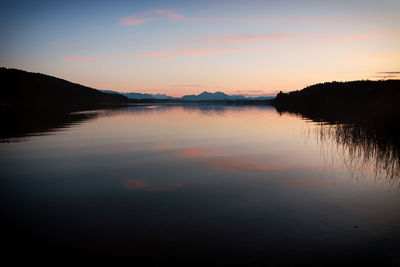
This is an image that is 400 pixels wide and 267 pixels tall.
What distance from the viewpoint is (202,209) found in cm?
1000

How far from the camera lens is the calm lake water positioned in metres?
7.12

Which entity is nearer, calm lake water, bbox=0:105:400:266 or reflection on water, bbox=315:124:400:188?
calm lake water, bbox=0:105:400:266

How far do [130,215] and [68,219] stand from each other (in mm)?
2084

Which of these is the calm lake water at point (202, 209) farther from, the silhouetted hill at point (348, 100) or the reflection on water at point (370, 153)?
the silhouetted hill at point (348, 100)

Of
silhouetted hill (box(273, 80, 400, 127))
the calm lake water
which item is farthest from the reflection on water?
silhouetted hill (box(273, 80, 400, 127))

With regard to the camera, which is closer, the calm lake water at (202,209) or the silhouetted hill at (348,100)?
the calm lake water at (202,209)

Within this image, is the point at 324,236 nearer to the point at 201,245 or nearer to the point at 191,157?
the point at 201,245

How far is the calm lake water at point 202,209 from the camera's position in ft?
23.4

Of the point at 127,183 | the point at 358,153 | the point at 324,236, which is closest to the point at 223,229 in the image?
the point at 324,236

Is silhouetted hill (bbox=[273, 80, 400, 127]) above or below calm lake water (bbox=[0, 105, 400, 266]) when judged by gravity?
above

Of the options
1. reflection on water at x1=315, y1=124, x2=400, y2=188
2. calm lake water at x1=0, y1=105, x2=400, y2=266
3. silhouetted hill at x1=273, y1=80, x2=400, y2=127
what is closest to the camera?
calm lake water at x1=0, y1=105, x2=400, y2=266

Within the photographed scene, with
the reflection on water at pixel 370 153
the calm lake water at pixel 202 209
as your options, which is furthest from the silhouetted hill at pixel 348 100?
the calm lake water at pixel 202 209

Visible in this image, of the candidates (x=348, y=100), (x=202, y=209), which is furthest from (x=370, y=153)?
(x=348, y=100)

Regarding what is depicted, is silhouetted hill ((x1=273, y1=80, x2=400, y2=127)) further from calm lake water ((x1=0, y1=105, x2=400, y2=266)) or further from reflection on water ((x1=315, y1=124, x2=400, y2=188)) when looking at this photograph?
calm lake water ((x1=0, y1=105, x2=400, y2=266))
